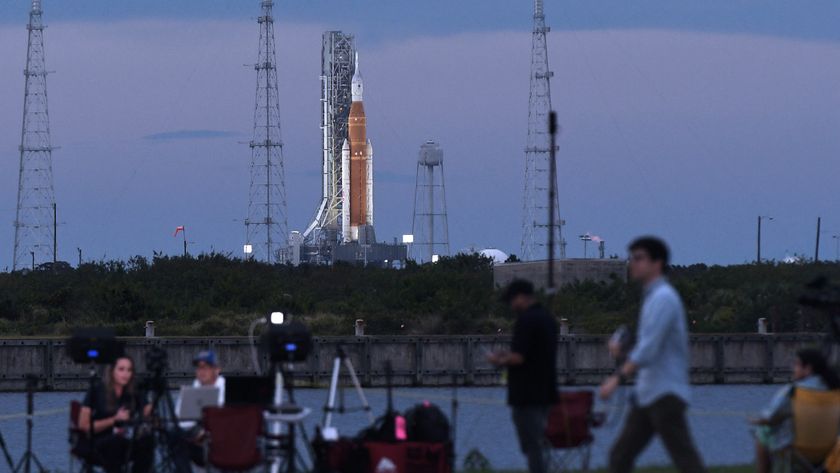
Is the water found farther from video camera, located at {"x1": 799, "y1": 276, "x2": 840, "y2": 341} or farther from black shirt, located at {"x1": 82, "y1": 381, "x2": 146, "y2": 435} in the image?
black shirt, located at {"x1": 82, "y1": 381, "x2": 146, "y2": 435}

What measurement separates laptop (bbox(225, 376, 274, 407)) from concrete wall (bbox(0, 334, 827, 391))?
40.5 m

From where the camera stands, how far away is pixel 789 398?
43.2 ft

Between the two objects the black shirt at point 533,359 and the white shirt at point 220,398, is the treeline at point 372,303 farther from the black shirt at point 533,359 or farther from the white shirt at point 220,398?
the black shirt at point 533,359

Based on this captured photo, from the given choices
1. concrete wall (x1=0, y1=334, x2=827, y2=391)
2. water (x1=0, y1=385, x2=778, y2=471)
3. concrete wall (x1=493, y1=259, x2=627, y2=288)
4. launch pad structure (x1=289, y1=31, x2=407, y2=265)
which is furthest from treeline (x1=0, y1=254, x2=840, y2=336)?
launch pad structure (x1=289, y1=31, x2=407, y2=265)

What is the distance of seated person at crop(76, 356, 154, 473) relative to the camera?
→ 589 inches

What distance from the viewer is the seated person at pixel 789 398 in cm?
1314

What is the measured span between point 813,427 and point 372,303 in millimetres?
57446

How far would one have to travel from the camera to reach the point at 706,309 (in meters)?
68.6

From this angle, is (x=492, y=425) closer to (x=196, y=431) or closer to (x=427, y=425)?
(x=196, y=431)

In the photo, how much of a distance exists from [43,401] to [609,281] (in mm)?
26754

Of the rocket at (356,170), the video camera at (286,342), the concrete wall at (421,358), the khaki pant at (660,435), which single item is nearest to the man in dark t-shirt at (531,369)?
the khaki pant at (660,435)

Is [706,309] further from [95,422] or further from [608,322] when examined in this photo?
[95,422]

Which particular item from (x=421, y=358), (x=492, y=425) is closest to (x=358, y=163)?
(x=421, y=358)

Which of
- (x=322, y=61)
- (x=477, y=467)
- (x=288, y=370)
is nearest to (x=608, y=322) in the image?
(x=477, y=467)
